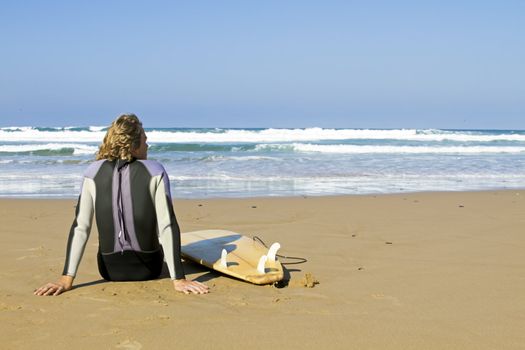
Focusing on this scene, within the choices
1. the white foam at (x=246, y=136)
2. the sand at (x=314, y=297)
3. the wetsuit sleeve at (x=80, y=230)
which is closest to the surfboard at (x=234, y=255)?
the sand at (x=314, y=297)

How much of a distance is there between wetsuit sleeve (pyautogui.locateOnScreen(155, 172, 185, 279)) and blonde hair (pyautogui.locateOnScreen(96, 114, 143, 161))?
0.90 ft

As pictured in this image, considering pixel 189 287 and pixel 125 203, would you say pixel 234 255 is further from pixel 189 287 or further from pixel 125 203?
pixel 125 203

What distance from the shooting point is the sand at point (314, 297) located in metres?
2.96

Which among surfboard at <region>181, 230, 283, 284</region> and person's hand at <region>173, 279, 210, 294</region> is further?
surfboard at <region>181, 230, 283, 284</region>

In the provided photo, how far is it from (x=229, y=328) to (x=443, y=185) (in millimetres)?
9523

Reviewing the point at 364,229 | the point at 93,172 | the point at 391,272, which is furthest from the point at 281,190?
the point at 93,172

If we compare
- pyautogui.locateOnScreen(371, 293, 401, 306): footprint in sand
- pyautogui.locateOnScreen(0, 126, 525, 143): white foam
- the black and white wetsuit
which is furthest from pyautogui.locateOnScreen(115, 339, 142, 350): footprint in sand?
pyautogui.locateOnScreen(0, 126, 525, 143): white foam

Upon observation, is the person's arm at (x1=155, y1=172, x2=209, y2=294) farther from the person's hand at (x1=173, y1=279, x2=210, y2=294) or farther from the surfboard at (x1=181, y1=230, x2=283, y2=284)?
the surfboard at (x1=181, y1=230, x2=283, y2=284)

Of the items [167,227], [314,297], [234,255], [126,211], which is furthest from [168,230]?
[314,297]

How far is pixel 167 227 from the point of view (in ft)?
13.1

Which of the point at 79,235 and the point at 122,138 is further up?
the point at 122,138

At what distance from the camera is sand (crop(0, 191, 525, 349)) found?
2.96 meters

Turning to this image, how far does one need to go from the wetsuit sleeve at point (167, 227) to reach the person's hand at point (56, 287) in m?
0.66

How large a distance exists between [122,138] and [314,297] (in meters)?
1.62
